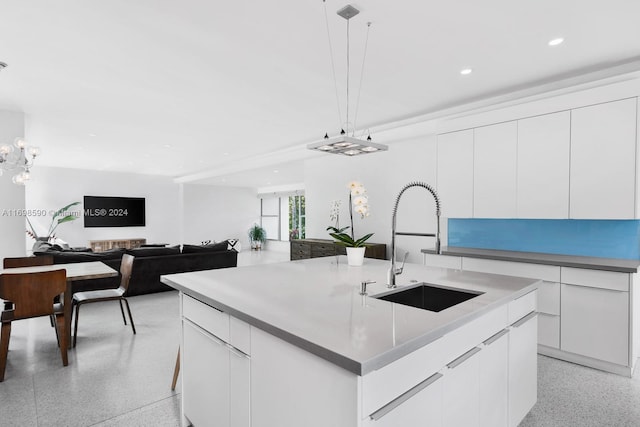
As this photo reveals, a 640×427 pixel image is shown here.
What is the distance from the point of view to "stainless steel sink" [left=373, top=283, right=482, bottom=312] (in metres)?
1.79

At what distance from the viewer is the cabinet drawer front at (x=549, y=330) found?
304 centimetres

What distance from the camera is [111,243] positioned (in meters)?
9.90

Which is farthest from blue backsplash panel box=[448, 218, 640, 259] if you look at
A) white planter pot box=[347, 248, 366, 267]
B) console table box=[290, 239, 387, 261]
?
white planter pot box=[347, 248, 366, 267]

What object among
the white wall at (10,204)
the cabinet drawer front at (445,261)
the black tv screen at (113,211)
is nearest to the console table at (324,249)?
the cabinet drawer front at (445,261)

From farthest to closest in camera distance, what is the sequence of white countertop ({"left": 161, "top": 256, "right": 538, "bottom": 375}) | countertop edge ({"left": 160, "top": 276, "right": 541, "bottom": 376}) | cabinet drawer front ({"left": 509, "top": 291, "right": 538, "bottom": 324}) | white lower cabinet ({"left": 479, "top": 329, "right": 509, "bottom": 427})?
cabinet drawer front ({"left": 509, "top": 291, "right": 538, "bottom": 324})
white lower cabinet ({"left": 479, "top": 329, "right": 509, "bottom": 427})
white countertop ({"left": 161, "top": 256, "right": 538, "bottom": 375})
countertop edge ({"left": 160, "top": 276, "right": 541, "bottom": 376})

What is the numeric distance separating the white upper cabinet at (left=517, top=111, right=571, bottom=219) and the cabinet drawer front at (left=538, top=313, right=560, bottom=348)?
947 mm

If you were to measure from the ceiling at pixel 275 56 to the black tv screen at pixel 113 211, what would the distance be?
17.6 ft

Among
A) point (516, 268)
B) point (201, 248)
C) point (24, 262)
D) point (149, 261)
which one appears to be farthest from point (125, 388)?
Answer: point (201, 248)

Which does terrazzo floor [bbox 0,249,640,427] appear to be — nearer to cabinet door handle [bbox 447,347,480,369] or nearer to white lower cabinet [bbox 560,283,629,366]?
white lower cabinet [bbox 560,283,629,366]

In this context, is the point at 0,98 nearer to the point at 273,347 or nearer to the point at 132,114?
the point at 132,114

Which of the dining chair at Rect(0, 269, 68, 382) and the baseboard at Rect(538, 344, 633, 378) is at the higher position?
the dining chair at Rect(0, 269, 68, 382)

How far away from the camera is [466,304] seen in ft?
4.90

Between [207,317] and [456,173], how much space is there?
130 inches

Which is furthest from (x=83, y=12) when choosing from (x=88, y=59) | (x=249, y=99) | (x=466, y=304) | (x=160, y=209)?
(x=160, y=209)
